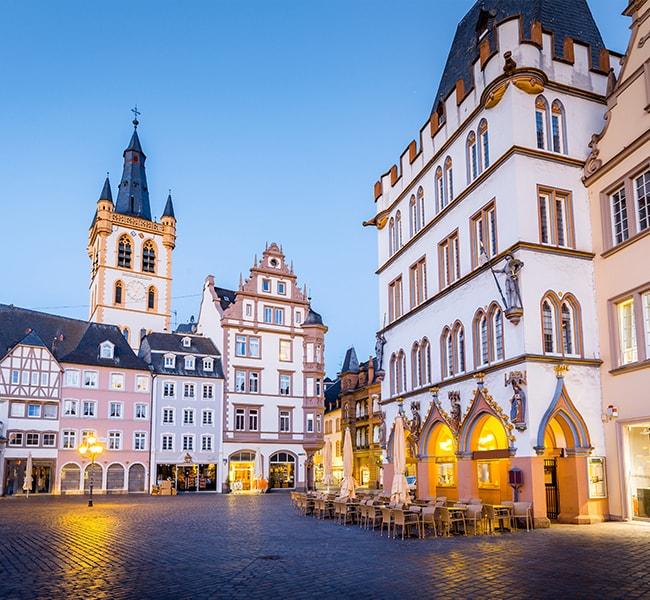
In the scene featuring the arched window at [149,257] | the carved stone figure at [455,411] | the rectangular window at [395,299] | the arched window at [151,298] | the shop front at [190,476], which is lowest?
the shop front at [190,476]

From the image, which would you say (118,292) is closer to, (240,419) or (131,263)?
(131,263)

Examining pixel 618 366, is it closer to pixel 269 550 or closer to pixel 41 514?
pixel 269 550

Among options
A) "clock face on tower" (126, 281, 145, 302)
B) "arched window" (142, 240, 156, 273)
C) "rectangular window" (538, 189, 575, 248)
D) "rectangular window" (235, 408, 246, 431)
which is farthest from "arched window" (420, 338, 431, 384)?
"arched window" (142, 240, 156, 273)

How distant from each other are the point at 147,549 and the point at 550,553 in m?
8.79

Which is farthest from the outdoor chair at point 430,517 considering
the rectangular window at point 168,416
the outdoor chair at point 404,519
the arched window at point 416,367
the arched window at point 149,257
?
the arched window at point 149,257

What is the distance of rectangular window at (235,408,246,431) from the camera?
57688 millimetres

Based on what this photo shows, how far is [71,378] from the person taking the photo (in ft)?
172

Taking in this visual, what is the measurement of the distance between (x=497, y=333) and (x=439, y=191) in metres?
8.07

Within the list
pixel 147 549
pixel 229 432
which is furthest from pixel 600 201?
Result: pixel 229 432

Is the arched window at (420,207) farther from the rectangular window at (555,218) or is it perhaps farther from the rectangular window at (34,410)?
the rectangular window at (34,410)

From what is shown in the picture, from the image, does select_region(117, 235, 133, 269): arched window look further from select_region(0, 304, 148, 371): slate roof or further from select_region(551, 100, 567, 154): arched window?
select_region(551, 100, 567, 154): arched window

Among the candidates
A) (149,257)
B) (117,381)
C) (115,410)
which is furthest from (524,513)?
(149,257)

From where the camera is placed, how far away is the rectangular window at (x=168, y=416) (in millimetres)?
55781

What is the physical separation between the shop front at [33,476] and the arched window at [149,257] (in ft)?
99.2
